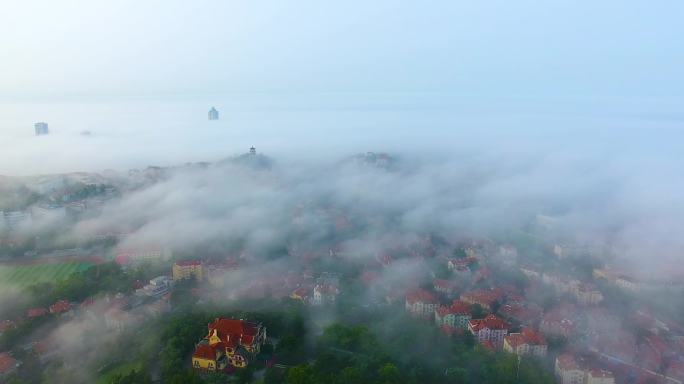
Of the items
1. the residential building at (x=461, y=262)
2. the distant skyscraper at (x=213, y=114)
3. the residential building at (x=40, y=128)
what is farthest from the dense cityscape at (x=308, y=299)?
the distant skyscraper at (x=213, y=114)

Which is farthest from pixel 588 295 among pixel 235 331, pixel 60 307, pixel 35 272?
pixel 35 272

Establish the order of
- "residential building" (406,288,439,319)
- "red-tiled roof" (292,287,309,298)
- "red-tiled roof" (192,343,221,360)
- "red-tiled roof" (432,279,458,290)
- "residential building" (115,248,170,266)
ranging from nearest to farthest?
"red-tiled roof" (192,343,221,360) → "residential building" (406,288,439,319) → "red-tiled roof" (292,287,309,298) → "red-tiled roof" (432,279,458,290) → "residential building" (115,248,170,266)

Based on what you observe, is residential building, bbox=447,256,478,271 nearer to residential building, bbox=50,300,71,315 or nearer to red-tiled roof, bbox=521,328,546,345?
red-tiled roof, bbox=521,328,546,345

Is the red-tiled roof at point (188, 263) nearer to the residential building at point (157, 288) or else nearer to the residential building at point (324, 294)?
the residential building at point (157, 288)

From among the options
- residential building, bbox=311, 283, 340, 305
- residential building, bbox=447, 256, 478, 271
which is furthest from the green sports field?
residential building, bbox=447, 256, 478, 271

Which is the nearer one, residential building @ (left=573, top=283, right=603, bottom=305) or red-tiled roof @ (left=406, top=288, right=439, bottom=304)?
red-tiled roof @ (left=406, top=288, right=439, bottom=304)

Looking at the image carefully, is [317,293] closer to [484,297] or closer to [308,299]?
[308,299]

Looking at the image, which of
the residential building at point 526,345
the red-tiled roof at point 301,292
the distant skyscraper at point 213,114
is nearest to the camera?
the residential building at point 526,345
